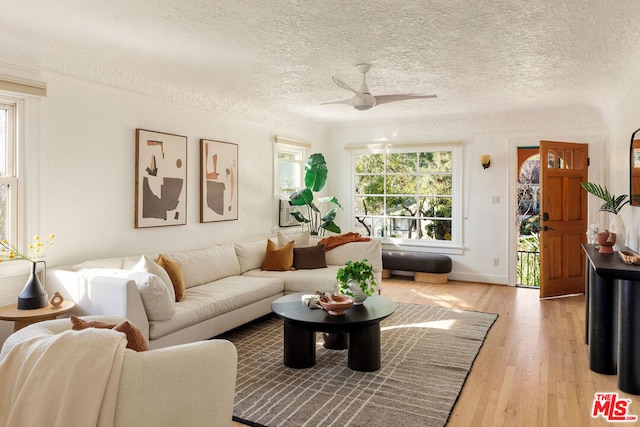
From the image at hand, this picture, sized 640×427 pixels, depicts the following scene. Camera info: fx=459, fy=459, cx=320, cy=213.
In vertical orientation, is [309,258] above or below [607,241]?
below

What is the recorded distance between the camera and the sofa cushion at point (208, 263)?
4398 millimetres

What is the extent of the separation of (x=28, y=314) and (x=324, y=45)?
9.16 feet

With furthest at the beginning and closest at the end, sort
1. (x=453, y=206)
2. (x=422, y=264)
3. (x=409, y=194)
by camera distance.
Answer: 1. (x=409, y=194)
2. (x=453, y=206)
3. (x=422, y=264)

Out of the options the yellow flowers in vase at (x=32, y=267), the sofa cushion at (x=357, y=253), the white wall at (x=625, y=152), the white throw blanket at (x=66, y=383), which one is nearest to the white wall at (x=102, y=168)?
the yellow flowers in vase at (x=32, y=267)

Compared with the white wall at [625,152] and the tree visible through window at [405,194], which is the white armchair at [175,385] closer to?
the white wall at [625,152]

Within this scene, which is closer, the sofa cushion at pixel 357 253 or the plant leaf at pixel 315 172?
the sofa cushion at pixel 357 253

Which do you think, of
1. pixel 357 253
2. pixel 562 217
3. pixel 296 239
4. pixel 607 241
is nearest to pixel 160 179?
pixel 296 239

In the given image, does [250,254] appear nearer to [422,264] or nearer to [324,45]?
[324,45]

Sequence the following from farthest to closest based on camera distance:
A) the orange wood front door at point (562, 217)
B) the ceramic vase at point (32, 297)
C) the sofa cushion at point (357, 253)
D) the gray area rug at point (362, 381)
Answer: the orange wood front door at point (562, 217)
the sofa cushion at point (357, 253)
the ceramic vase at point (32, 297)
the gray area rug at point (362, 381)

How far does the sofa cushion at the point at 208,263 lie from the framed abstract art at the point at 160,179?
17.6 inches

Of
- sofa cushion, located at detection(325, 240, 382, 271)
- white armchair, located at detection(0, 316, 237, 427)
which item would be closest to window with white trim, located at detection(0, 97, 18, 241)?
white armchair, located at detection(0, 316, 237, 427)

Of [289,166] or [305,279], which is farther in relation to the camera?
[289,166]

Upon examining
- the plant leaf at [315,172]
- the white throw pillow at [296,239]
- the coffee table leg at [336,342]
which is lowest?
the coffee table leg at [336,342]

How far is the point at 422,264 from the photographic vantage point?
6.90 m
